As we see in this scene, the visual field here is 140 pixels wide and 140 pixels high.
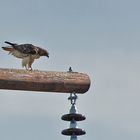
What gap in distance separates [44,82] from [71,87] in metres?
0.33

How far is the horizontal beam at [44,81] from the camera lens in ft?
21.8

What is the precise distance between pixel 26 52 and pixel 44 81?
0.69 meters

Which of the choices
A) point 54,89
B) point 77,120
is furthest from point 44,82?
point 77,120

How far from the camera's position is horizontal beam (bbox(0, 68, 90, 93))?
6.65 metres

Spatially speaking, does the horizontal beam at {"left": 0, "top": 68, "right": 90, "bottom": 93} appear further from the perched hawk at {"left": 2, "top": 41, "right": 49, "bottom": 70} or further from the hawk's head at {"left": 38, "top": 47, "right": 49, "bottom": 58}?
the hawk's head at {"left": 38, "top": 47, "right": 49, "bottom": 58}

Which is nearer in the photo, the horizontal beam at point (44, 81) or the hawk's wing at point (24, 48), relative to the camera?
the horizontal beam at point (44, 81)

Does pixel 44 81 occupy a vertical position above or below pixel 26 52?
below

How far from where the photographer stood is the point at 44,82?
6.80 metres

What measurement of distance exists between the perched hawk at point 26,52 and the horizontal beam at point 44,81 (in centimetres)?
34

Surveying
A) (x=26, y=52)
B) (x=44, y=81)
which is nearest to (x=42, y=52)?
(x=26, y=52)

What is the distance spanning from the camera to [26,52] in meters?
7.34

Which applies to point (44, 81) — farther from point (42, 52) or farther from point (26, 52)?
point (42, 52)

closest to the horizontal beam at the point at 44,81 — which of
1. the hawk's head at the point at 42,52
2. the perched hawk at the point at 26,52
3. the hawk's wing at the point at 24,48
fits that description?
the perched hawk at the point at 26,52

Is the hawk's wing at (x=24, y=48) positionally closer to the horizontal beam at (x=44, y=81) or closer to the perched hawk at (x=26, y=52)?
the perched hawk at (x=26, y=52)
